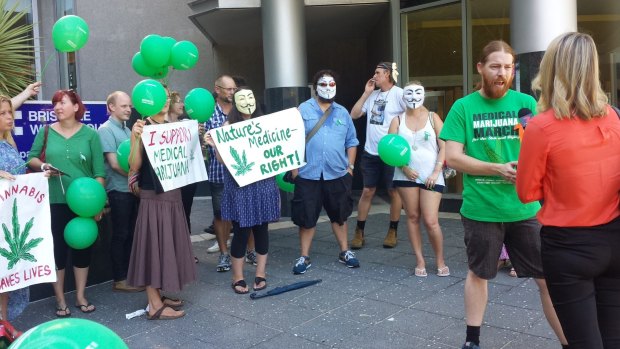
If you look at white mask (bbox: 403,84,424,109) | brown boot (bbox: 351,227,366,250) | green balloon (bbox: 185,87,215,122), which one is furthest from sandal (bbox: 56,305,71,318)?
white mask (bbox: 403,84,424,109)

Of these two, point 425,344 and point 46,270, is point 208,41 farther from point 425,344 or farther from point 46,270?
point 425,344

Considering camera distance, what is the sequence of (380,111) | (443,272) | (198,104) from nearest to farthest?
(198,104) → (443,272) → (380,111)

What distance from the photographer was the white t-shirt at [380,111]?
621 cm

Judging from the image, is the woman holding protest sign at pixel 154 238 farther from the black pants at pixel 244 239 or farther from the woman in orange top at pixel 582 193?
the woman in orange top at pixel 582 193

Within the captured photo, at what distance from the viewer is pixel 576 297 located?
231 centimetres

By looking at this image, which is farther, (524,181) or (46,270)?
(46,270)

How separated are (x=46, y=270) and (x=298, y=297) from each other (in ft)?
6.66

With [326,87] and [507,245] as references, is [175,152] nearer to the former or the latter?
[326,87]

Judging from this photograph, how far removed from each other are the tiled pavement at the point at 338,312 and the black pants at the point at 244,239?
0.37 m

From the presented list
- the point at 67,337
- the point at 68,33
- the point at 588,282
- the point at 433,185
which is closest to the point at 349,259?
the point at 433,185

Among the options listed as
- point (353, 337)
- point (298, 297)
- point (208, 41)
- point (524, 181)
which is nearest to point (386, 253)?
point (298, 297)

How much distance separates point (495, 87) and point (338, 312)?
7.11 feet

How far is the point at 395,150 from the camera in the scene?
5.08m

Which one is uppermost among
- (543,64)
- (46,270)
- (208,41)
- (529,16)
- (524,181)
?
(208,41)
